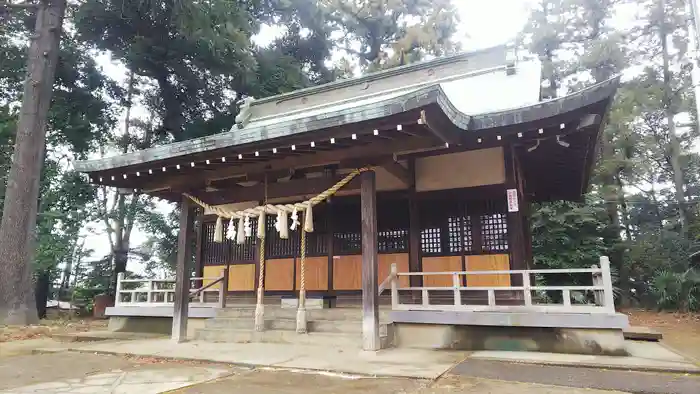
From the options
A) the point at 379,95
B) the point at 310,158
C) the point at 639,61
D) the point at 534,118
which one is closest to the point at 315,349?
the point at 310,158

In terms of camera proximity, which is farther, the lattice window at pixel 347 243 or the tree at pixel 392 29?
the tree at pixel 392 29

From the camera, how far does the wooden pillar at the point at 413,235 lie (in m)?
8.27

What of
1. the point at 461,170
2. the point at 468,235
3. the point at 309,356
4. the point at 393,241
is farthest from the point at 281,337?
the point at 461,170

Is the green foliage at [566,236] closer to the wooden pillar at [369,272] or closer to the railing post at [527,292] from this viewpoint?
the railing post at [527,292]

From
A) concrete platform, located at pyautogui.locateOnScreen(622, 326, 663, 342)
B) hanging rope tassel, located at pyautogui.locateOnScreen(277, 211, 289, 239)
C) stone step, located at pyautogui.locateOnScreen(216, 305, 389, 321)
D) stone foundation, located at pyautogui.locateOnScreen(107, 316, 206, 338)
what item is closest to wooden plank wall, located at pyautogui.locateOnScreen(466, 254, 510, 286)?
stone step, located at pyautogui.locateOnScreen(216, 305, 389, 321)

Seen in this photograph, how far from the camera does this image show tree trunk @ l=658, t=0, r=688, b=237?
1675 centimetres

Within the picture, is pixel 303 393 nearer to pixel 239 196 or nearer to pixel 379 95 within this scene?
pixel 239 196

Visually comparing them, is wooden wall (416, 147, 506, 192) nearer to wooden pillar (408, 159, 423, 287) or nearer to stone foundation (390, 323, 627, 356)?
wooden pillar (408, 159, 423, 287)

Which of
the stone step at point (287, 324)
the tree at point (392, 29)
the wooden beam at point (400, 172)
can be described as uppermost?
the tree at point (392, 29)

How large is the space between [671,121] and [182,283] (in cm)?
1848

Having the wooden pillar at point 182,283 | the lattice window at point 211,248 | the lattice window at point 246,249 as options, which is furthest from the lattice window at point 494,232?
the lattice window at point 211,248

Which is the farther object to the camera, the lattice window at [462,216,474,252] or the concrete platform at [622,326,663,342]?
the lattice window at [462,216,474,252]

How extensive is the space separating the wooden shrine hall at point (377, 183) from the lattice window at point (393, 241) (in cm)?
3

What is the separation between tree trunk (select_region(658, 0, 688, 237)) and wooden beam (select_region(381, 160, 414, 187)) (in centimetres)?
1376
